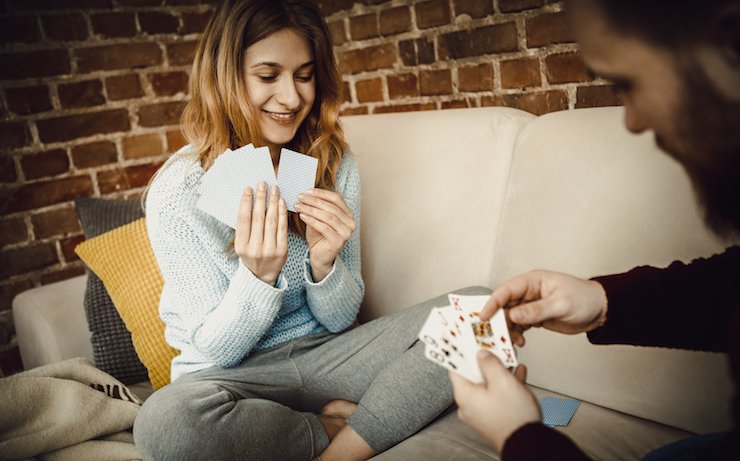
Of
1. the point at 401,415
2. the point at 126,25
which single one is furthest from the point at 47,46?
the point at 401,415

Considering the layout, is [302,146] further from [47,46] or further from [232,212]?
[47,46]

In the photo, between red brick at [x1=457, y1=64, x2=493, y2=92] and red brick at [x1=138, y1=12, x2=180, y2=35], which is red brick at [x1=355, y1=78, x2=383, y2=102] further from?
red brick at [x1=138, y1=12, x2=180, y2=35]

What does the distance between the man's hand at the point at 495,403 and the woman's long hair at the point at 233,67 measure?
82cm

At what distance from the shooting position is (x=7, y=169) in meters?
2.06

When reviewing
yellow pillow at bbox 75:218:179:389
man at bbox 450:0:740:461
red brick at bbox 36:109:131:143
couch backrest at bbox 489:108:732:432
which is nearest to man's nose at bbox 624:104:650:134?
man at bbox 450:0:740:461

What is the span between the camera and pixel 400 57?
214cm

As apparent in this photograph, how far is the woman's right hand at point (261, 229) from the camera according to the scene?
1.26m

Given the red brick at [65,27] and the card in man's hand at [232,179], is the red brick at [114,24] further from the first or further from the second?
the card in man's hand at [232,179]

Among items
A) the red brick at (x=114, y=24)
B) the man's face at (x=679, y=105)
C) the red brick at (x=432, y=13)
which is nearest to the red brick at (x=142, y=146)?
the red brick at (x=114, y=24)

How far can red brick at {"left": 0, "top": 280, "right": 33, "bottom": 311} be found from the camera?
6.98ft

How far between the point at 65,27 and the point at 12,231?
747mm

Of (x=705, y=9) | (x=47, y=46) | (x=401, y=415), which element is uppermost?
(x=47, y=46)

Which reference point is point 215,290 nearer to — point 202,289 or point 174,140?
point 202,289

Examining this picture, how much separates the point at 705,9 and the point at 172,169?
3.83ft
